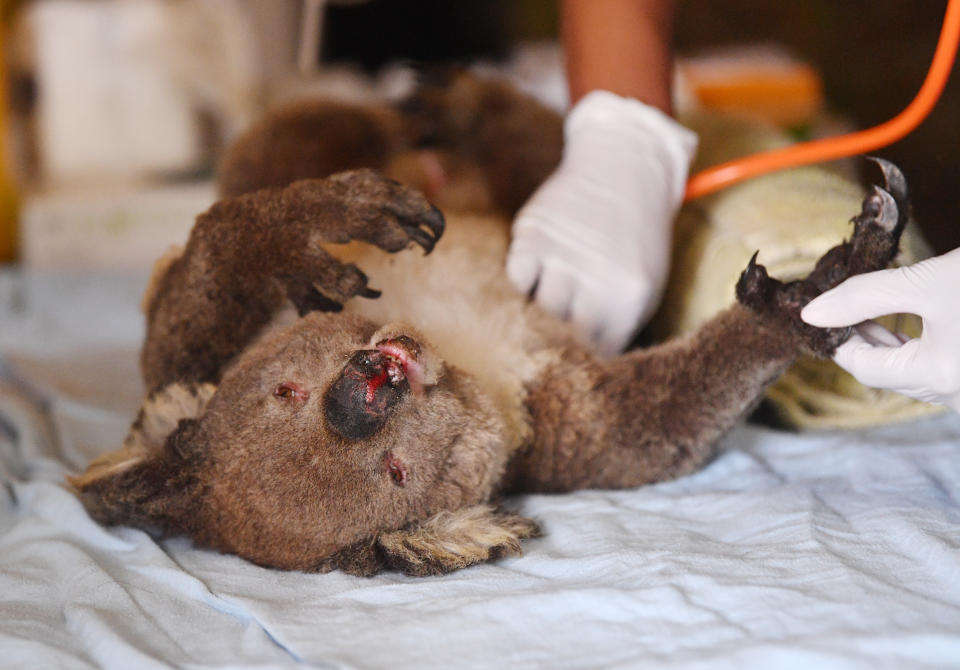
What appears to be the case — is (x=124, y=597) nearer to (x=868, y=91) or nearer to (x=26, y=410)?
(x=26, y=410)

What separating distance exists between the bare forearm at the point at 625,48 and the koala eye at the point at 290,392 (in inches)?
56.7

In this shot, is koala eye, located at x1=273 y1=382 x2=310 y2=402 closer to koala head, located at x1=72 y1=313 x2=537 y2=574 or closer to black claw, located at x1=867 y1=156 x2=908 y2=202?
koala head, located at x1=72 y1=313 x2=537 y2=574

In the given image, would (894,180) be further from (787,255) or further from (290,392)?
(290,392)

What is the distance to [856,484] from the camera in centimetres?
208

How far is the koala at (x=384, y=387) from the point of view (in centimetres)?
194

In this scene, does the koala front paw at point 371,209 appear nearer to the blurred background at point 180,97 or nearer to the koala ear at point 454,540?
the koala ear at point 454,540

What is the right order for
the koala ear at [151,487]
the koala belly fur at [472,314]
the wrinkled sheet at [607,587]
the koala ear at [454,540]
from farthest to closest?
the koala belly fur at [472,314], the koala ear at [151,487], the koala ear at [454,540], the wrinkled sheet at [607,587]

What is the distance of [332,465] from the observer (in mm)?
1941

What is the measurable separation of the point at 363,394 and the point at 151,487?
0.56 m

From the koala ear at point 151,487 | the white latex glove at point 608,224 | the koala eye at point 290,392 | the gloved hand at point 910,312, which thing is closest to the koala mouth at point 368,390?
the koala eye at point 290,392

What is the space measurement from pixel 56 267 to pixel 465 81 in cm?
264

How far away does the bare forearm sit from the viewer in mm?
2791

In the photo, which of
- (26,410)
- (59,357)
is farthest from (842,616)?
Answer: (59,357)

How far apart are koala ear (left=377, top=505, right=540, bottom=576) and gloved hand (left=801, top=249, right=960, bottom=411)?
2.58 ft
